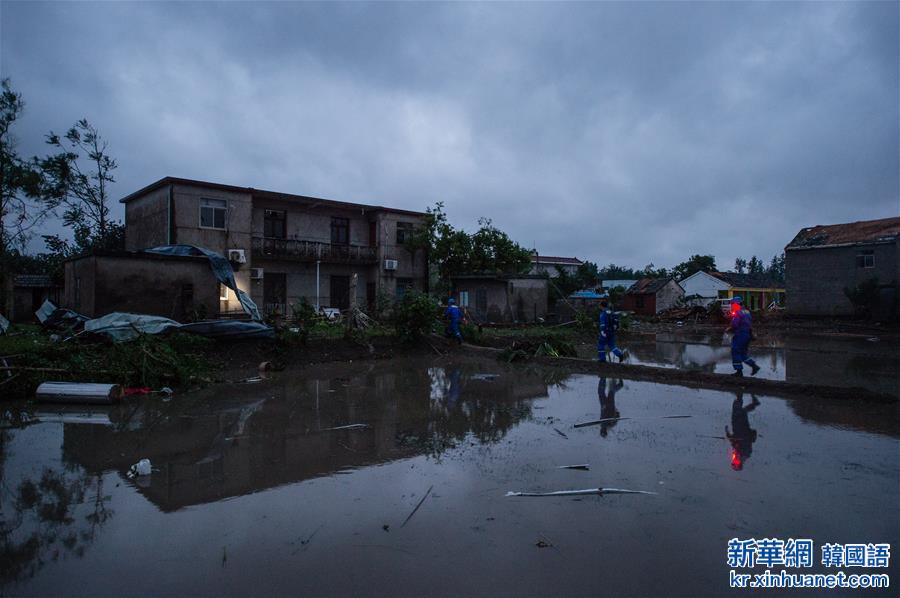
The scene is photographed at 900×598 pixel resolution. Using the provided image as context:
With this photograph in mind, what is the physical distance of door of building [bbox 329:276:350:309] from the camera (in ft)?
88.0

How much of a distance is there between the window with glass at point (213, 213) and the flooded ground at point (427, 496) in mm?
14749

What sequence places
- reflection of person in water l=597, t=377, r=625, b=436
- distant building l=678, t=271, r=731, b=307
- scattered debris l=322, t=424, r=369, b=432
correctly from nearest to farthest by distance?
scattered debris l=322, t=424, r=369, b=432
reflection of person in water l=597, t=377, r=625, b=436
distant building l=678, t=271, r=731, b=307

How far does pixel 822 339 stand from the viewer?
22047 millimetres

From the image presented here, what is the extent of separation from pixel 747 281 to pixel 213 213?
146ft

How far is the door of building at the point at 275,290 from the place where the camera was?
24.6m

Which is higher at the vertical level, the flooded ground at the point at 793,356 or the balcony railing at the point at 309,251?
the balcony railing at the point at 309,251

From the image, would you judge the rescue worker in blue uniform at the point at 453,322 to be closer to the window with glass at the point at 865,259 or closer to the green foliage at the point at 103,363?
the green foliage at the point at 103,363

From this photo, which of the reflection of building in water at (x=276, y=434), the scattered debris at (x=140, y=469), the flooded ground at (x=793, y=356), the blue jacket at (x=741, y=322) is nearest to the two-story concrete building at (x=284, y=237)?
the flooded ground at (x=793, y=356)

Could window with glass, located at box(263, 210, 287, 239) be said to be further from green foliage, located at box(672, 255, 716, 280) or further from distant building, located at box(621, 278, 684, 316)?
green foliage, located at box(672, 255, 716, 280)

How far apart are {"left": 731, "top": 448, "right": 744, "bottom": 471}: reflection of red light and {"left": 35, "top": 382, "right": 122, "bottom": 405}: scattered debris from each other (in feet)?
30.7

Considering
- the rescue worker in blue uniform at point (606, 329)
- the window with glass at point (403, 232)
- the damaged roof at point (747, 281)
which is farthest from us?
the damaged roof at point (747, 281)

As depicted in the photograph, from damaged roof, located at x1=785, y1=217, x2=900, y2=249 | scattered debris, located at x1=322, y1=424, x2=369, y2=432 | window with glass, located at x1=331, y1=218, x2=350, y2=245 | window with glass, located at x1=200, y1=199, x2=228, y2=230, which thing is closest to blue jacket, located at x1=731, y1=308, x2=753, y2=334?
scattered debris, located at x1=322, y1=424, x2=369, y2=432

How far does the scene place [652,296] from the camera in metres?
40.7

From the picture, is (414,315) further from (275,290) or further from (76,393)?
(275,290)
